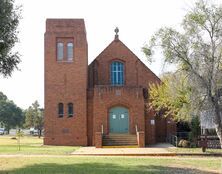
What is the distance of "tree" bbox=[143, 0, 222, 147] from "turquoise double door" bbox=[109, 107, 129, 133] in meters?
20.9

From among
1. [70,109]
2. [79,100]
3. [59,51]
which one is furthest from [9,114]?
[79,100]

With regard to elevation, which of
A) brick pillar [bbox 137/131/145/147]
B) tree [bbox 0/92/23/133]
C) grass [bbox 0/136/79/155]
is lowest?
grass [bbox 0/136/79/155]

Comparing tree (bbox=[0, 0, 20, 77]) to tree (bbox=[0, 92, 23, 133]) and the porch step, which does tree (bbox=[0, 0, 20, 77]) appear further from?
tree (bbox=[0, 92, 23, 133])

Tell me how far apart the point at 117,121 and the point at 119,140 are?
2825 mm

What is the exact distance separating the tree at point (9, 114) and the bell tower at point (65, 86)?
68.8m

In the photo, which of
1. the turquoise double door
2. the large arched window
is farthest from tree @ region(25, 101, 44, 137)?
the turquoise double door

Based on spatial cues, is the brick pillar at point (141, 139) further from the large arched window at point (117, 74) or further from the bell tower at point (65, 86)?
the large arched window at point (117, 74)

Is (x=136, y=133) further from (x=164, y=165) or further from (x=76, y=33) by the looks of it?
(x=164, y=165)

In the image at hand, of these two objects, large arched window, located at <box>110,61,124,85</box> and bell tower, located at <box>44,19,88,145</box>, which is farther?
large arched window, located at <box>110,61,124,85</box>

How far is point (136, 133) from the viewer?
40.5m

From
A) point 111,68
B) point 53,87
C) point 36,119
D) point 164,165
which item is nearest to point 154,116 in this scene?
point 111,68

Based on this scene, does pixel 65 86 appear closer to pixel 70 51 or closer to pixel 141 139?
pixel 70 51

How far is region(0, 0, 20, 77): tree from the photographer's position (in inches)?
804

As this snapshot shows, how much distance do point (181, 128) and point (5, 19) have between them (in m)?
29.4
